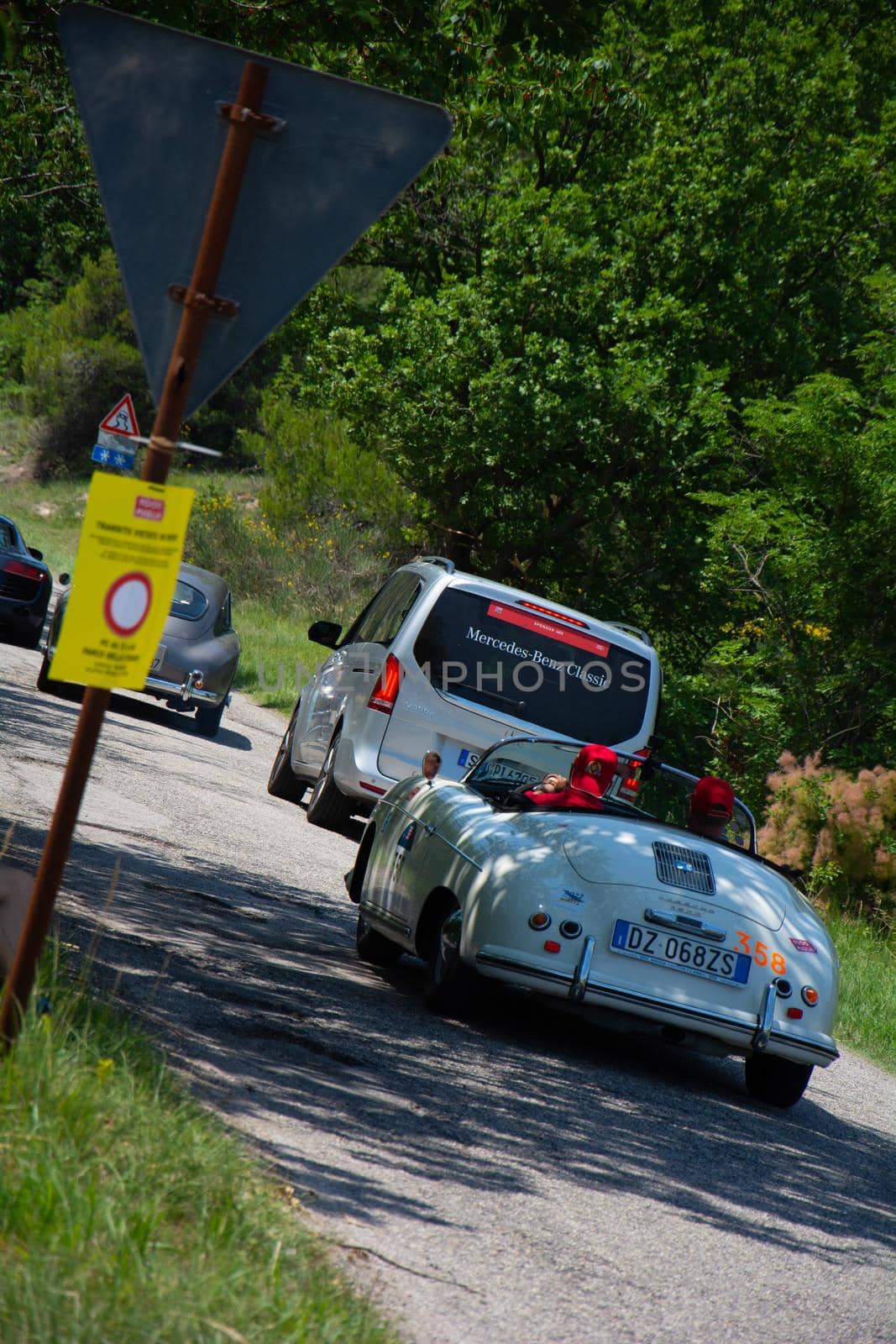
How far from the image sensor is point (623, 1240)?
15.1 feet

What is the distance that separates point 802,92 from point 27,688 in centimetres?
2031

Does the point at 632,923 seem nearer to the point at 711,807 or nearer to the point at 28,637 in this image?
the point at 711,807

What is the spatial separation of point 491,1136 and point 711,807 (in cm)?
345


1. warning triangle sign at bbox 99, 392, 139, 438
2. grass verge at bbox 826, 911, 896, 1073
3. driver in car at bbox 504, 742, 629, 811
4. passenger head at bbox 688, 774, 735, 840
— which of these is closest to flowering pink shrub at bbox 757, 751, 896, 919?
grass verge at bbox 826, 911, 896, 1073

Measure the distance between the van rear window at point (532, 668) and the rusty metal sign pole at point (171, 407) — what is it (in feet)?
26.2

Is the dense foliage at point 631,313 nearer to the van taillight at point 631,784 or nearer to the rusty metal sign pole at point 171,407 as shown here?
the van taillight at point 631,784

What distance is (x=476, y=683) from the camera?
39.2ft

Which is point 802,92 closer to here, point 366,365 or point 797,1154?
point 366,365

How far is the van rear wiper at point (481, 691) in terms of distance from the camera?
39.0 ft

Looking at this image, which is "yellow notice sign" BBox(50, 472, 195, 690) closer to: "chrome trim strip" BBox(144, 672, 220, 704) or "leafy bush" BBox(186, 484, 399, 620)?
"chrome trim strip" BBox(144, 672, 220, 704)

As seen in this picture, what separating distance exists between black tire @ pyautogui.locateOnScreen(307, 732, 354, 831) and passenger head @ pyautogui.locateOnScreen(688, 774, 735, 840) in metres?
4.43

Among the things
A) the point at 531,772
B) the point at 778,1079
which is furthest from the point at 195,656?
the point at 778,1079

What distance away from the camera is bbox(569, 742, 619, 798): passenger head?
833 centimetres

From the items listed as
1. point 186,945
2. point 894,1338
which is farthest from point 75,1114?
point 186,945
